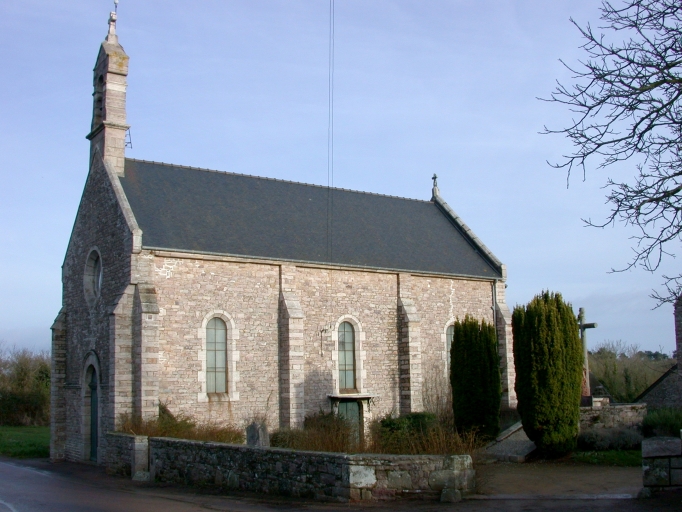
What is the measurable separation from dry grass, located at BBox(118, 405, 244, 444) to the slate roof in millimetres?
5078

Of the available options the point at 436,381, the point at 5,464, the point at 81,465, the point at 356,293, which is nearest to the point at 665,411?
the point at 436,381

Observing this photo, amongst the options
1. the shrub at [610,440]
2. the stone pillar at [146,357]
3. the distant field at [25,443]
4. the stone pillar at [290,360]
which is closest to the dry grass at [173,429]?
the stone pillar at [146,357]

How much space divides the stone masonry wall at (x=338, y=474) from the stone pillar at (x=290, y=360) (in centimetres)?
881

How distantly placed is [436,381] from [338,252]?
6.12 metres

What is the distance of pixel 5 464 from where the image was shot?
70.4ft

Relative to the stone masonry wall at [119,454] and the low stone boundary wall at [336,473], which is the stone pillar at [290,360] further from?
the low stone boundary wall at [336,473]

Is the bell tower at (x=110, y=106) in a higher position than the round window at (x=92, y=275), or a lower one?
higher

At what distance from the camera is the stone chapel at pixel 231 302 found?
21.0m

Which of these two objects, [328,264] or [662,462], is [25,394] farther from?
[662,462]

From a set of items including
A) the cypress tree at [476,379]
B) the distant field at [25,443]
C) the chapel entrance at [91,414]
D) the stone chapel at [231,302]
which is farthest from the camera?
the distant field at [25,443]

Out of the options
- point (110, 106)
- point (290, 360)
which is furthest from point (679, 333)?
point (110, 106)

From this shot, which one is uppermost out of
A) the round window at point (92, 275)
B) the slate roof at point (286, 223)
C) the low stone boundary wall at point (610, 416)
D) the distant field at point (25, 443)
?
the slate roof at point (286, 223)

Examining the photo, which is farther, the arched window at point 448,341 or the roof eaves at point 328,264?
the arched window at point 448,341

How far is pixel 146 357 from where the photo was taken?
65.4ft
